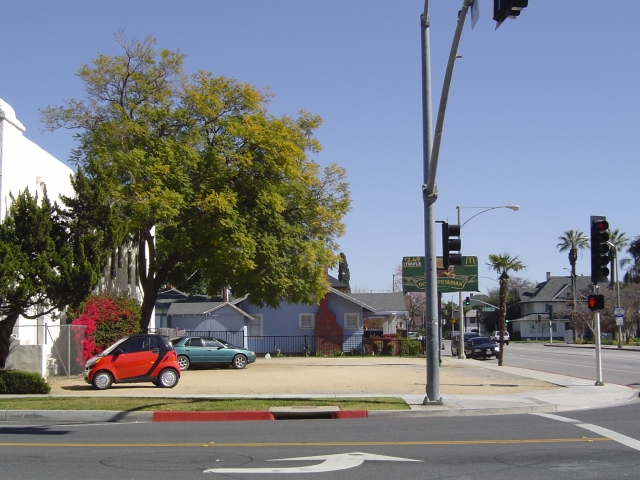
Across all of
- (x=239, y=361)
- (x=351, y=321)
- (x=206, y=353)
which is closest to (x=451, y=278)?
(x=351, y=321)

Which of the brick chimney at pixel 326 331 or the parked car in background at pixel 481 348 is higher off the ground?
the brick chimney at pixel 326 331

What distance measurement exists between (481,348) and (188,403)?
32165mm

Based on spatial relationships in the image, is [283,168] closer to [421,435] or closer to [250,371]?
[250,371]

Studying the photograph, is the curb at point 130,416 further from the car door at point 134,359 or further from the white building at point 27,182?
the white building at point 27,182

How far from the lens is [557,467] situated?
9.40 metres

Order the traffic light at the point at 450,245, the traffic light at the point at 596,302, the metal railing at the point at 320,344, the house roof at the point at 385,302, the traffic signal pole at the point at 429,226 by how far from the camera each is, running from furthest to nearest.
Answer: the house roof at the point at 385,302
the metal railing at the point at 320,344
the traffic light at the point at 596,302
the traffic light at the point at 450,245
the traffic signal pole at the point at 429,226

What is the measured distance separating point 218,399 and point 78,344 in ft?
35.2

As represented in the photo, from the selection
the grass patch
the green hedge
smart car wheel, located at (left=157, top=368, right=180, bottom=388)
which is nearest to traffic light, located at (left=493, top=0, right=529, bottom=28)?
the grass patch

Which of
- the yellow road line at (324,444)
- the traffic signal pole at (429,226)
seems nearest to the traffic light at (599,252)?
the traffic signal pole at (429,226)

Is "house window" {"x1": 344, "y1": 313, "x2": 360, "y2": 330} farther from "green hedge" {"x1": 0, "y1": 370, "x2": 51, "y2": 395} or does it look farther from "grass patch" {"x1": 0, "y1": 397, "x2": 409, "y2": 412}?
"green hedge" {"x1": 0, "y1": 370, "x2": 51, "y2": 395}

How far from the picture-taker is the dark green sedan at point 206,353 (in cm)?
3197

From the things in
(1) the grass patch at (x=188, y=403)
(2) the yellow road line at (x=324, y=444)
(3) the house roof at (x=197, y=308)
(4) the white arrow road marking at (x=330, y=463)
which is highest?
(3) the house roof at (x=197, y=308)

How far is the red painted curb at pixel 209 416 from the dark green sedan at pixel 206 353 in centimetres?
1635

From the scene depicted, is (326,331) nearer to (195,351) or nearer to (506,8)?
(195,351)
